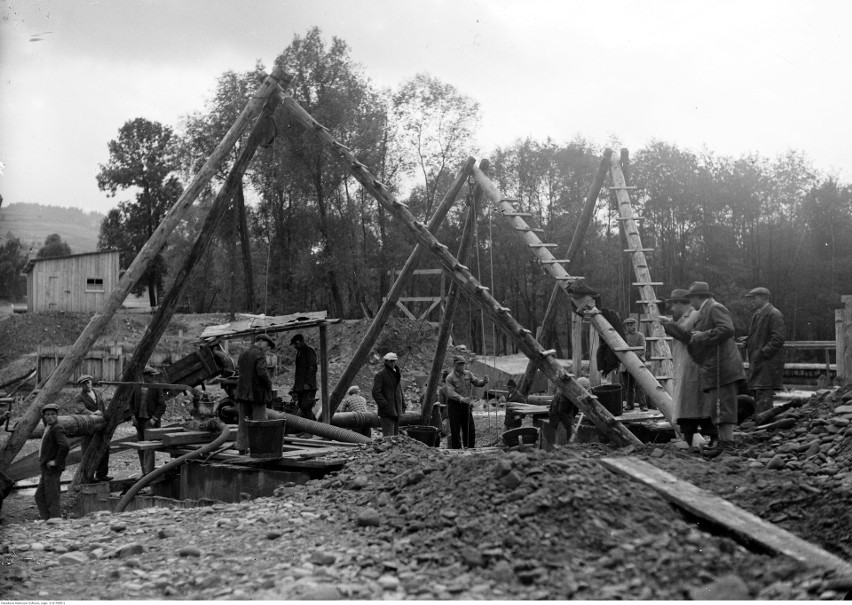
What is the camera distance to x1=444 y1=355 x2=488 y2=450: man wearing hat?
14258mm

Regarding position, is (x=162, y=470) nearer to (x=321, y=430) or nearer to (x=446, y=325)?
(x=321, y=430)

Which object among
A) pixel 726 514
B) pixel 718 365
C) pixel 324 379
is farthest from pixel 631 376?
pixel 726 514

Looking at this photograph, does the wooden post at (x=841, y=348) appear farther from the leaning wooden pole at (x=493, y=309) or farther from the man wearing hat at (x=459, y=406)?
the man wearing hat at (x=459, y=406)

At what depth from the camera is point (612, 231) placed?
41438 mm

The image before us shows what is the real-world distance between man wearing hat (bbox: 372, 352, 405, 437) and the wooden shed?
2974 cm

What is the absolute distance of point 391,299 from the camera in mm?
15586

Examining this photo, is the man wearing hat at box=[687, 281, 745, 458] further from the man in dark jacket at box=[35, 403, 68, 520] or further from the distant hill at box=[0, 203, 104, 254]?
the distant hill at box=[0, 203, 104, 254]

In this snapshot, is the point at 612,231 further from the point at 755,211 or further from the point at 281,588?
the point at 281,588

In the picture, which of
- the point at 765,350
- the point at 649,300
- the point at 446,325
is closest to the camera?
the point at 765,350

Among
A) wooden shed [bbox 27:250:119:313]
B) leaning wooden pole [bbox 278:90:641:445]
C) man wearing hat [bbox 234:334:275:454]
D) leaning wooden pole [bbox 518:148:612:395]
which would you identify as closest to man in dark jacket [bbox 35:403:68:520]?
man wearing hat [bbox 234:334:275:454]

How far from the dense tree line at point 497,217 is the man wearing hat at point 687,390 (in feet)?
74.6

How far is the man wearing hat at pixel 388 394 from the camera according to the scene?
13.5 meters

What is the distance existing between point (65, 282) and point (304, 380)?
29356mm

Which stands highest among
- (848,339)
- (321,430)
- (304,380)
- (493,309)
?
(493,309)
